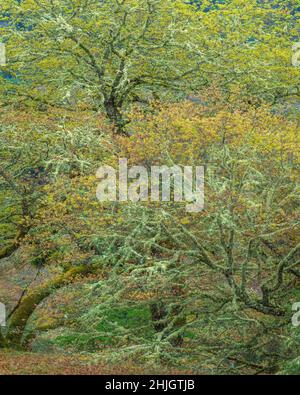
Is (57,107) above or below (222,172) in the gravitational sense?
above

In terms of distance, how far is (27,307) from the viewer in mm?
19609

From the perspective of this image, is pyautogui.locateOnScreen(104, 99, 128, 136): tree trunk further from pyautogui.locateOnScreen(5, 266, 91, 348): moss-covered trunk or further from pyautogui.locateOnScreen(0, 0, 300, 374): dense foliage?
pyautogui.locateOnScreen(5, 266, 91, 348): moss-covered trunk

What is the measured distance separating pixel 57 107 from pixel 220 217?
36.5ft

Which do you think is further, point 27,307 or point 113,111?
point 113,111

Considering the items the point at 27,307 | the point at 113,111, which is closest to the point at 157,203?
the point at 27,307

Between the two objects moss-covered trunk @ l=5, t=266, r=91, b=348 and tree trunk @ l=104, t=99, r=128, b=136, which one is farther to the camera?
tree trunk @ l=104, t=99, r=128, b=136

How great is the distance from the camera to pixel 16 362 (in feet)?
55.9

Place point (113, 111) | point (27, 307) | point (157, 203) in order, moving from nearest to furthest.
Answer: point (157, 203) → point (27, 307) → point (113, 111)

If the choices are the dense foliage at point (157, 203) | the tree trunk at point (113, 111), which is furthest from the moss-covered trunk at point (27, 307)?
the tree trunk at point (113, 111)

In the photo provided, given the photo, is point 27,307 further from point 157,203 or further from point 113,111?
point 157,203

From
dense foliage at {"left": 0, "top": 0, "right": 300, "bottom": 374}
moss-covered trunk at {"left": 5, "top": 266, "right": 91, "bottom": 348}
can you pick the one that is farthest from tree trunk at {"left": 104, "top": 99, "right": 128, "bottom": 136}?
moss-covered trunk at {"left": 5, "top": 266, "right": 91, "bottom": 348}

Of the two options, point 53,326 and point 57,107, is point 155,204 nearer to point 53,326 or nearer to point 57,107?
point 53,326

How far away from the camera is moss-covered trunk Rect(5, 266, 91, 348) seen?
18.8m
